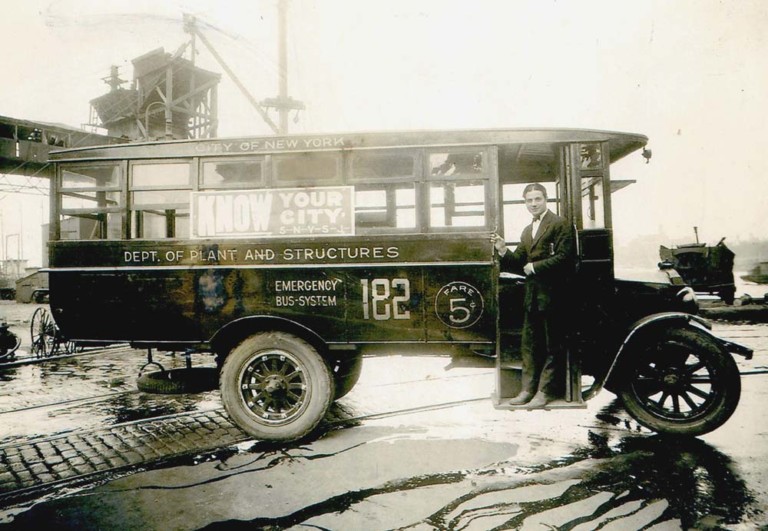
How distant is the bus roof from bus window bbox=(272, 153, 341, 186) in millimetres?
73

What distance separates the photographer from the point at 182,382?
5129mm

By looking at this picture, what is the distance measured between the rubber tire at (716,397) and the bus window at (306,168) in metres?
3.30

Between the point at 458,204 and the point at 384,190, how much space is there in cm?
87

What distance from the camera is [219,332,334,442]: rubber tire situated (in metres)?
4.34

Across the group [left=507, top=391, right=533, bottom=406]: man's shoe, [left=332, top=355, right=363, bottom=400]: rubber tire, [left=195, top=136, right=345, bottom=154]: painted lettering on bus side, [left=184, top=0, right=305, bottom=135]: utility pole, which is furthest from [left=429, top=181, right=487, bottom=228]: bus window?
[left=184, top=0, right=305, bottom=135]: utility pole

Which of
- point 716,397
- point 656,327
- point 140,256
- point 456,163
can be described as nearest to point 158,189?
point 140,256

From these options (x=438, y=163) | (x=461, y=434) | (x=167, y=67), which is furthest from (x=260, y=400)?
(x=167, y=67)

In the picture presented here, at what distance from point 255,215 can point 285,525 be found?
8.78 ft

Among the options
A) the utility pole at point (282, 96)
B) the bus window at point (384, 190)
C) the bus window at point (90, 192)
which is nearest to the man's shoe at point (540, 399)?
the bus window at point (384, 190)

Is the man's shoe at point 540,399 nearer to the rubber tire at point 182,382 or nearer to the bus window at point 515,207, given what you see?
the bus window at point 515,207

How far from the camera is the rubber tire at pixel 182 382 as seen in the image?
509 centimetres

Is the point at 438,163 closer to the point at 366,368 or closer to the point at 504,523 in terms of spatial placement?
the point at 504,523

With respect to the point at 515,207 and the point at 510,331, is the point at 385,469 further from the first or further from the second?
the point at 515,207

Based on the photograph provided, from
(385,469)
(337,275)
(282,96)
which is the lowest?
(385,469)
